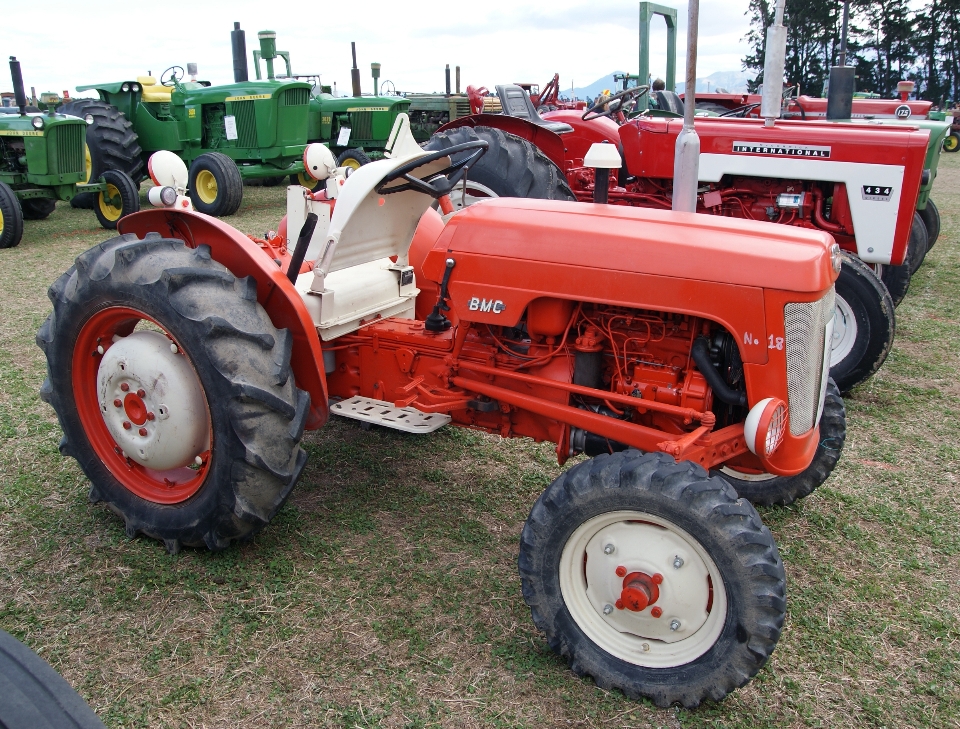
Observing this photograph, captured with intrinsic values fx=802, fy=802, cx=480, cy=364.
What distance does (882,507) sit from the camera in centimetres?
331

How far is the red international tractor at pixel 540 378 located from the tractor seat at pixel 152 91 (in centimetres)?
944

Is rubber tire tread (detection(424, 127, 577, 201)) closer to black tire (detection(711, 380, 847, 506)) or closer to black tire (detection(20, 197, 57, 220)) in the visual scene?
black tire (detection(711, 380, 847, 506))

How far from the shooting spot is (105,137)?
10.7 meters

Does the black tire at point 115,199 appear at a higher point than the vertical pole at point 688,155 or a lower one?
lower

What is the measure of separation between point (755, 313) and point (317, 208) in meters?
1.98

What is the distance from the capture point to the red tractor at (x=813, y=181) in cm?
440

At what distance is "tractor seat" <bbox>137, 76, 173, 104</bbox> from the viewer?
37.4 ft

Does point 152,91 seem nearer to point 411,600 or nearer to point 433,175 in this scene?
point 433,175

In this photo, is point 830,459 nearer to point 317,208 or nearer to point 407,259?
point 407,259

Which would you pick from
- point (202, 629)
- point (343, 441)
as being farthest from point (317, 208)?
point (202, 629)

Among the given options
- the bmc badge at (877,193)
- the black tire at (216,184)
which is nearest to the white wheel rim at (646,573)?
the bmc badge at (877,193)

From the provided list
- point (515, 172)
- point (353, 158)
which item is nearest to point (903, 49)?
point (353, 158)

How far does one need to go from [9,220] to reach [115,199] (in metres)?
1.52

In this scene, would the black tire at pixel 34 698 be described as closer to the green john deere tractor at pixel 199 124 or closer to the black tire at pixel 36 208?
the green john deere tractor at pixel 199 124
